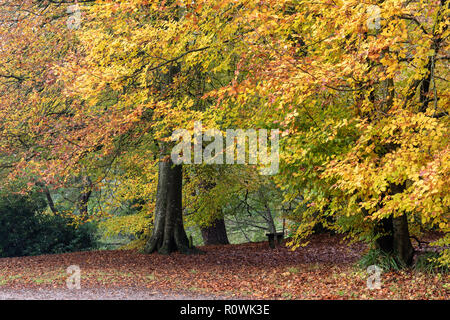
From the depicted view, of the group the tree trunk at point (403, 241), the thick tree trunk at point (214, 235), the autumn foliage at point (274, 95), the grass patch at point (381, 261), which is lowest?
the thick tree trunk at point (214, 235)

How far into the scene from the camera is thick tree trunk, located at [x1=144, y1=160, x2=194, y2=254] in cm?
1537

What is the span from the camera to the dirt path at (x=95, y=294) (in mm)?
8789

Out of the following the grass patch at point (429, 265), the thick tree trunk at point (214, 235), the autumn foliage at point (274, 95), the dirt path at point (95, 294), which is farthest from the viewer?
the thick tree trunk at point (214, 235)

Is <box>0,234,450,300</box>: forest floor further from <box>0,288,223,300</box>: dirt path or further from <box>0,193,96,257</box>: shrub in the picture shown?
<box>0,193,96,257</box>: shrub

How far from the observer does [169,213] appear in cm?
1541

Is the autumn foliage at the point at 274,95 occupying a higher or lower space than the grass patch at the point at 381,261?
higher

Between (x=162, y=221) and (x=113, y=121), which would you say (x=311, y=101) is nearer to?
(x=113, y=121)

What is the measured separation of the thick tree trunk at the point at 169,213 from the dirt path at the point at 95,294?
214 inches

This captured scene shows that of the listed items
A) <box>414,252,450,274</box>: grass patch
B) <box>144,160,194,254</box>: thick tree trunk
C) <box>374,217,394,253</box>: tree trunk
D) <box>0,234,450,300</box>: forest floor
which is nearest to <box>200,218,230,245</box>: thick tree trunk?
<box>0,234,450,300</box>: forest floor

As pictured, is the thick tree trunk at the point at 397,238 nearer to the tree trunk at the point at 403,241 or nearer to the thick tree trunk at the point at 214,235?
the tree trunk at the point at 403,241

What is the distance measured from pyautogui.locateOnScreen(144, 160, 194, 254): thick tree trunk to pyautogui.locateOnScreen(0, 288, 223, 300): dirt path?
5.44m

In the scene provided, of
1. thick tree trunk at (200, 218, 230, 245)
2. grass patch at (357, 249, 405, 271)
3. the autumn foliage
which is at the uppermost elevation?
the autumn foliage

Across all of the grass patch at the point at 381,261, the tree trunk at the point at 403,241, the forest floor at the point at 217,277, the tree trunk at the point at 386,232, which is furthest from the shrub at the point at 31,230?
the tree trunk at the point at 403,241
